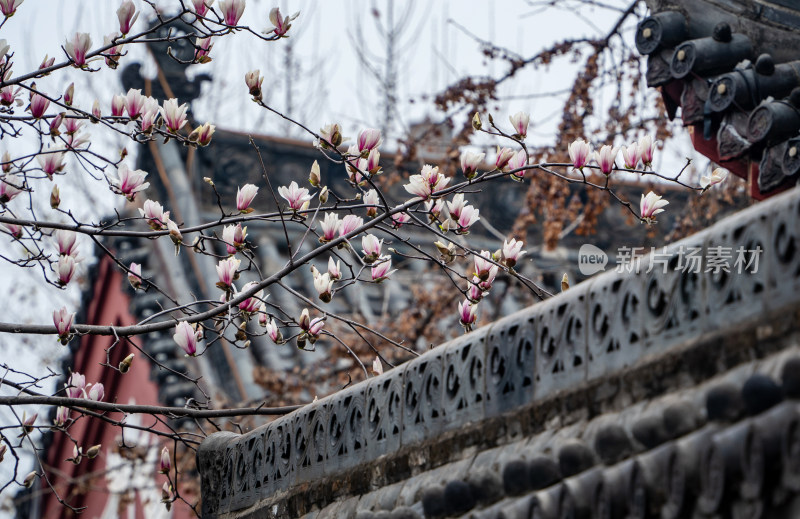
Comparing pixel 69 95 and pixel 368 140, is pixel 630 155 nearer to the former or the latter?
pixel 368 140

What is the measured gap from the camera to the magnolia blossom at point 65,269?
4379 mm

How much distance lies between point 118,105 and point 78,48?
0.29m

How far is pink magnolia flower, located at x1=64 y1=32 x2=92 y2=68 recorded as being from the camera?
13.5 feet

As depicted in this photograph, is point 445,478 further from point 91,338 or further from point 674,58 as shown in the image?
point 91,338

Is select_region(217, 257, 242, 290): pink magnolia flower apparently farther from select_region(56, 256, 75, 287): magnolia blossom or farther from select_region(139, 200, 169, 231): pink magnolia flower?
select_region(56, 256, 75, 287): magnolia blossom

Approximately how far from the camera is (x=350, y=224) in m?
4.43

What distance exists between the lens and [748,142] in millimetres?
4887

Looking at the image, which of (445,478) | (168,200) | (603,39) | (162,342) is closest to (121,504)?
(162,342)

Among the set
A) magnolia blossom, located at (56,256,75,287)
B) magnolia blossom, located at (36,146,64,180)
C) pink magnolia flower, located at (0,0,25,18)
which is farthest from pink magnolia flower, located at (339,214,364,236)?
pink magnolia flower, located at (0,0,25,18)

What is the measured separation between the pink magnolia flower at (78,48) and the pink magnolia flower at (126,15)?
133 millimetres

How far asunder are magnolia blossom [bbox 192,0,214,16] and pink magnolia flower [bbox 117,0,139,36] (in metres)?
0.25

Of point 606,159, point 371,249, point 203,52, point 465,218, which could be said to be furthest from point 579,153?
point 203,52
